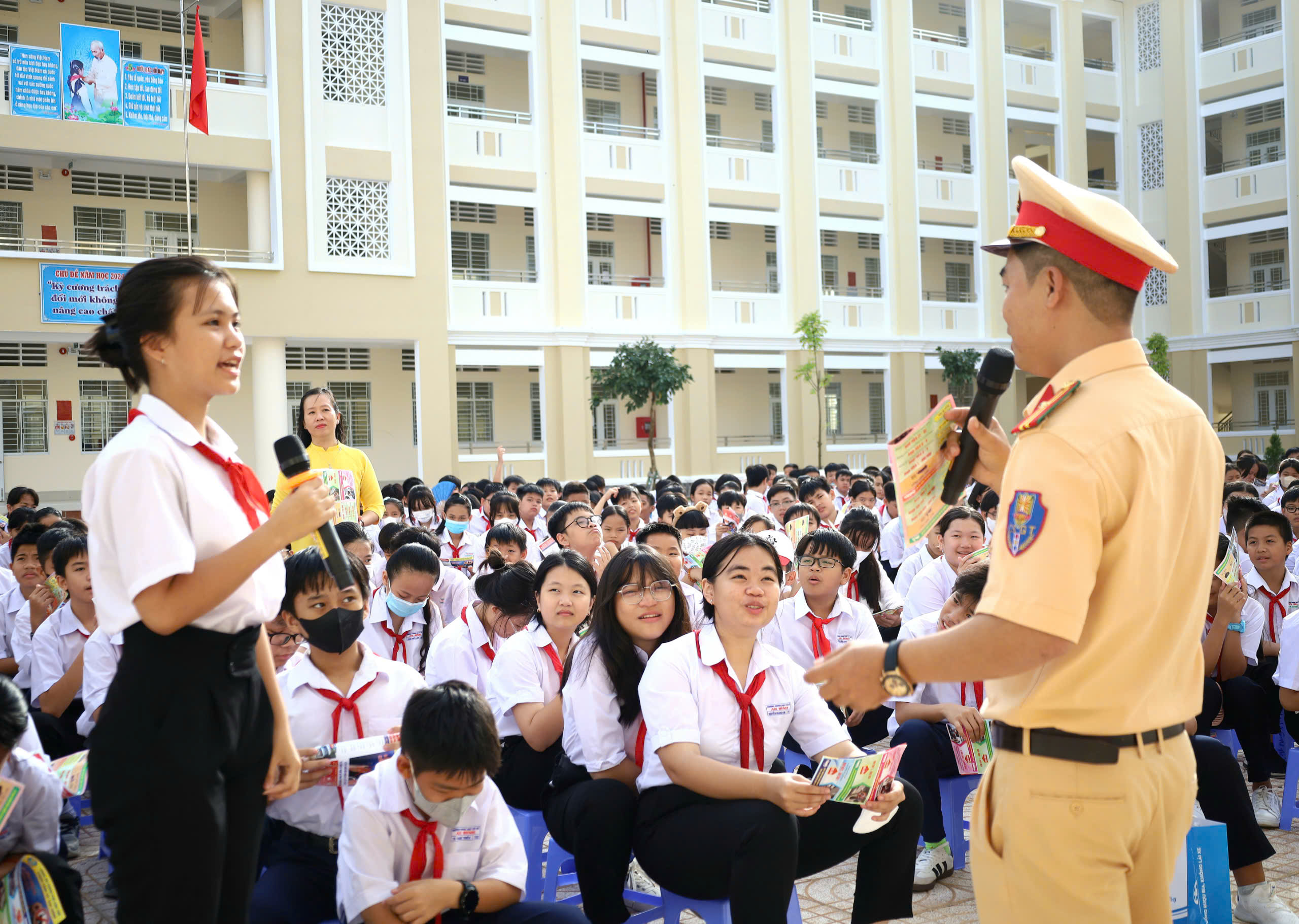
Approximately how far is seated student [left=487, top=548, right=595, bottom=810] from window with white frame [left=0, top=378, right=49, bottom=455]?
16.6 metres

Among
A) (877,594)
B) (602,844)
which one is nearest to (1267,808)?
(877,594)

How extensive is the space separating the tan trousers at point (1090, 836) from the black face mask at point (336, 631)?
202 centimetres

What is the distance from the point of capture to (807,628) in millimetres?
4938

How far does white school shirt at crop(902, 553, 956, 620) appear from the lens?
5.25 metres

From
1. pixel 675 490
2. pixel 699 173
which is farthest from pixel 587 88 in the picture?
pixel 675 490

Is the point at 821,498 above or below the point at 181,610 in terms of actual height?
below

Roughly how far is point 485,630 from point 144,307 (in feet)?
8.65

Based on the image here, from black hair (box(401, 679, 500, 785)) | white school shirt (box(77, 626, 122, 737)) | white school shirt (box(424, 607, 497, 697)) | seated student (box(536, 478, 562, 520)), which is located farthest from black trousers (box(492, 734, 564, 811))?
seated student (box(536, 478, 562, 520))

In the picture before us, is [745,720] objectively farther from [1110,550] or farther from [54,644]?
[54,644]

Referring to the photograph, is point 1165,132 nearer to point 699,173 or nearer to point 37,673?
point 699,173

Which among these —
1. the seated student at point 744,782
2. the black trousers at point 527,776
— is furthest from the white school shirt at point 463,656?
the seated student at point 744,782

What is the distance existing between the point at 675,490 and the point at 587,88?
13050 mm

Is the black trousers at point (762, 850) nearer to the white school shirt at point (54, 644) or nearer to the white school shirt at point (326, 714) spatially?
the white school shirt at point (326, 714)

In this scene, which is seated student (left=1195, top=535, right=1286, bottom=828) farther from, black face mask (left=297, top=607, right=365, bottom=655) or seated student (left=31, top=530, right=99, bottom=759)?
seated student (left=31, top=530, right=99, bottom=759)
